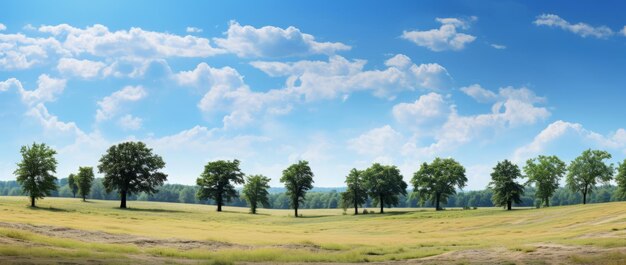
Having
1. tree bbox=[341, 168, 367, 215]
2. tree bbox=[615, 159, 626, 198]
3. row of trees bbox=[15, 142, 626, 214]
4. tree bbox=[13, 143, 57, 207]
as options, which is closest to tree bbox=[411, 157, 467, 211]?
row of trees bbox=[15, 142, 626, 214]

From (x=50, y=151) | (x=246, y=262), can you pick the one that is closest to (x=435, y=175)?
(x=50, y=151)

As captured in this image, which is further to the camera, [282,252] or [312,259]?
[282,252]

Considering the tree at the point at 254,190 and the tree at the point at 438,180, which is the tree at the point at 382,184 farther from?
the tree at the point at 254,190

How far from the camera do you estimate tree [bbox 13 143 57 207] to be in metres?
96.8

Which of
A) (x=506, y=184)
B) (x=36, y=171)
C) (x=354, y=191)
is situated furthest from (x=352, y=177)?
(x=36, y=171)

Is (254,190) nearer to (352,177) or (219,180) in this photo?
(219,180)

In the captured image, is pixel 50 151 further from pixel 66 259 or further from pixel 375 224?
pixel 66 259

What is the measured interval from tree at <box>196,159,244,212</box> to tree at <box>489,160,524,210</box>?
58872 millimetres

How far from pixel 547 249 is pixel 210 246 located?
23.6 m

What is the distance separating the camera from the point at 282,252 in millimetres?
35344

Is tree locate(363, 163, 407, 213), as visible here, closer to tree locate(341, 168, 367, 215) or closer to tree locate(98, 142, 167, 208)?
tree locate(341, 168, 367, 215)

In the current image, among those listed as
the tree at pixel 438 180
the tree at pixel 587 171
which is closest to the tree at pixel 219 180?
the tree at pixel 438 180

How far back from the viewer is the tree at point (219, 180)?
12719 cm

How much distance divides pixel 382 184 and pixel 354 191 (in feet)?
22.8
